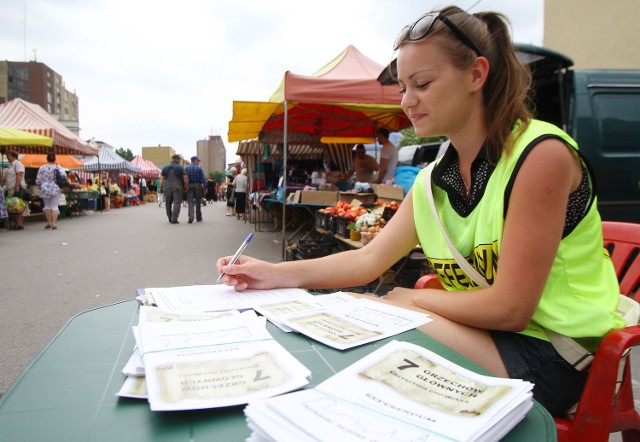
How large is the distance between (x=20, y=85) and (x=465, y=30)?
93690 millimetres

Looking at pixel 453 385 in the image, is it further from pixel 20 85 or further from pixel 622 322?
pixel 20 85

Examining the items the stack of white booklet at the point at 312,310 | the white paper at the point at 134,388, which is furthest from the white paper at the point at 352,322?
the white paper at the point at 134,388

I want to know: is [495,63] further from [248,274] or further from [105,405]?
[105,405]

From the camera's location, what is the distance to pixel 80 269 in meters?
5.96

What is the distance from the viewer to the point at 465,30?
1.31 meters

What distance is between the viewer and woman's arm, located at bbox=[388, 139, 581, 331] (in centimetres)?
112

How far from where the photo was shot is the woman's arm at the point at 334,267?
58.0 inches

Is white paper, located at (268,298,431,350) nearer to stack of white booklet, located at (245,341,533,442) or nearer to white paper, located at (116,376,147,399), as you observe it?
stack of white booklet, located at (245,341,533,442)

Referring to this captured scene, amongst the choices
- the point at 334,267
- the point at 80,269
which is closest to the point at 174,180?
the point at 80,269

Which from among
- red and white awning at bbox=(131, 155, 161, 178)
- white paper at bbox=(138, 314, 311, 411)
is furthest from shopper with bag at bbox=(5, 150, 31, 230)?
red and white awning at bbox=(131, 155, 161, 178)

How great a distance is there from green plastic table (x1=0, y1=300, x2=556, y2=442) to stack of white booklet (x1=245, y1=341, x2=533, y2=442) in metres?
0.05

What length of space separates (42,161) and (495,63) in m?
23.3

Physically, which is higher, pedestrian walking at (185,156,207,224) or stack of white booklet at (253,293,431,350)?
pedestrian walking at (185,156,207,224)

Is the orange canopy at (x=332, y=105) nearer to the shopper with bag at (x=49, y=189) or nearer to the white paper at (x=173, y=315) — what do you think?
the shopper with bag at (x=49, y=189)
